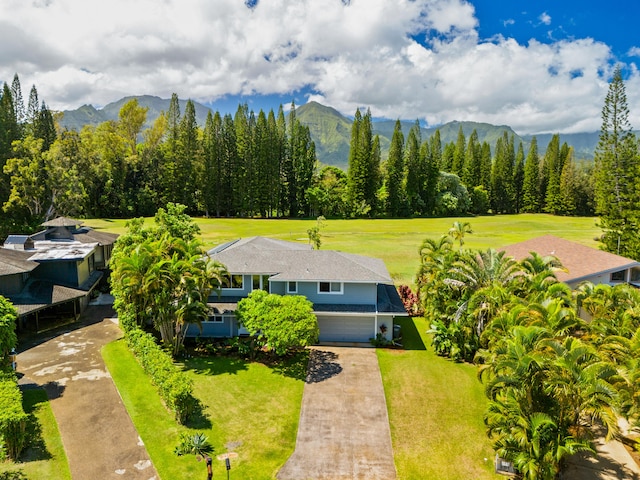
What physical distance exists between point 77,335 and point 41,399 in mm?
8616

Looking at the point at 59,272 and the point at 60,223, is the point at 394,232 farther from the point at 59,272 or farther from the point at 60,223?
the point at 59,272

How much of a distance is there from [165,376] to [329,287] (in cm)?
1124

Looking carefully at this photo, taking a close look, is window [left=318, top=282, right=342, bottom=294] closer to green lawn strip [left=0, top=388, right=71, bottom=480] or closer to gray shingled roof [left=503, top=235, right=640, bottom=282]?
gray shingled roof [left=503, top=235, right=640, bottom=282]

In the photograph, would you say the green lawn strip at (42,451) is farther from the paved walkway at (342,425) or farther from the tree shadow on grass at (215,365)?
the paved walkway at (342,425)

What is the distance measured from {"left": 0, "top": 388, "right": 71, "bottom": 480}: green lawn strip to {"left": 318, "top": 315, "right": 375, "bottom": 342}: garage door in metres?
14.6

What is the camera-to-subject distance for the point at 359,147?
92.1m

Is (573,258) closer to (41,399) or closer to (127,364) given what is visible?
(127,364)

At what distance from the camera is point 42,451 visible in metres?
15.9

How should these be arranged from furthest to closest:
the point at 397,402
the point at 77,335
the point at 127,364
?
the point at 77,335 < the point at 127,364 < the point at 397,402

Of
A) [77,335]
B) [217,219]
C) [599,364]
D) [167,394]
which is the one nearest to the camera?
[599,364]

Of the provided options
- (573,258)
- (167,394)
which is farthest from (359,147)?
(167,394)

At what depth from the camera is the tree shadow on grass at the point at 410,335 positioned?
27.2 m

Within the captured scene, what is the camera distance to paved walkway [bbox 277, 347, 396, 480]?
51.4 ft

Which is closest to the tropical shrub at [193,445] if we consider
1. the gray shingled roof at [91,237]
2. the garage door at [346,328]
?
the garage door at [346,328]
